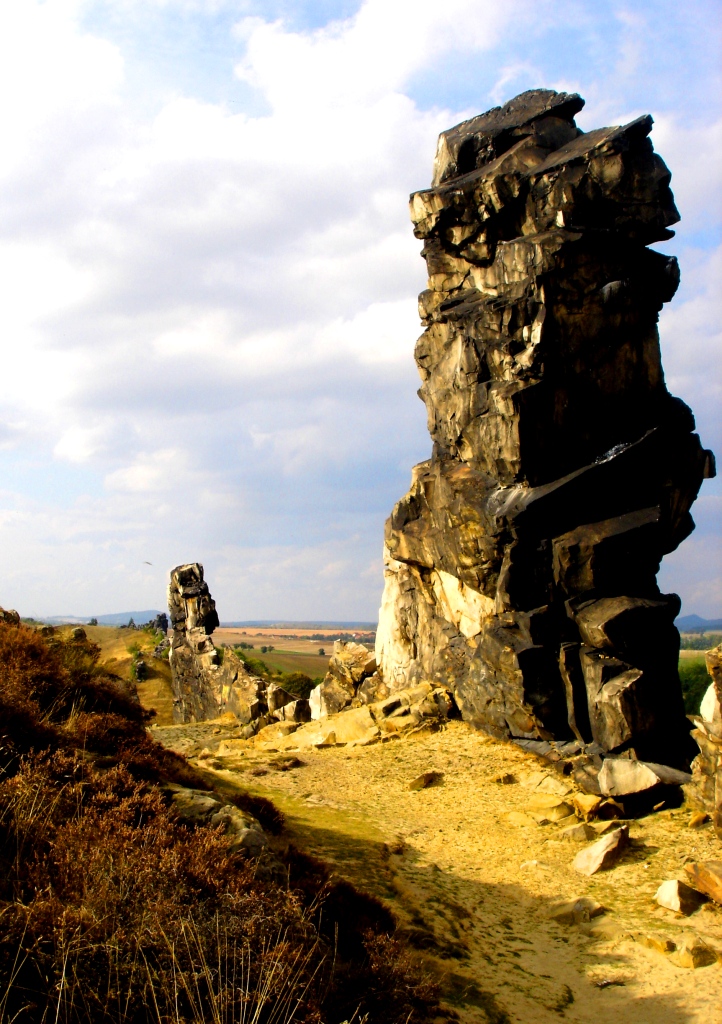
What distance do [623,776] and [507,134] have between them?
789 inches

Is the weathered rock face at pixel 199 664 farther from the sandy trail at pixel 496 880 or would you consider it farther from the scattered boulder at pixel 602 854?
the scattered boulder at pixel 602 854

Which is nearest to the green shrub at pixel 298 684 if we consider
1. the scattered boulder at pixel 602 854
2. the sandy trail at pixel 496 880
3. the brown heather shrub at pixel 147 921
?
the sandy trail at pixel 496 880

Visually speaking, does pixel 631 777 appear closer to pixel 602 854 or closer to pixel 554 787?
pixel 554 787

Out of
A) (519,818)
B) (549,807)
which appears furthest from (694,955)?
(549,807)

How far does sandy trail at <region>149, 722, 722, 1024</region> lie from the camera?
350 inches

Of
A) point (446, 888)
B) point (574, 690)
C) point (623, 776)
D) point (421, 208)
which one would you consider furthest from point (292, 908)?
point (421, 208)

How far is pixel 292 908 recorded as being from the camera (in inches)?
262

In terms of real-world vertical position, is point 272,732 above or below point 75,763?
below

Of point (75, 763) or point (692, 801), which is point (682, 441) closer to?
point (692, 801)

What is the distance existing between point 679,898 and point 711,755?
4164 millimetres

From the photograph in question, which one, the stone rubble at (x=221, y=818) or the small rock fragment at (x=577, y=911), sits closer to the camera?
the stone rubble at (x=221, y=818)

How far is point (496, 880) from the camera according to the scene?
12727mm

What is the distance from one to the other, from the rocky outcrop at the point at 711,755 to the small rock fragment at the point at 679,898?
279 centimetres

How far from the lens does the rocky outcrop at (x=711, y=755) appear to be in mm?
13641
